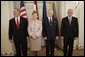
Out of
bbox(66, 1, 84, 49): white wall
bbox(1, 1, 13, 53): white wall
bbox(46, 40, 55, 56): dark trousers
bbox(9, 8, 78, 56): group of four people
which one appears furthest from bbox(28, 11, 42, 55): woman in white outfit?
bbox(66, 1, 84, 49): white wall

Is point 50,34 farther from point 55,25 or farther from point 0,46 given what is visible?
point 0,46

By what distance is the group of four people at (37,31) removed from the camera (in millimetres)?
4723

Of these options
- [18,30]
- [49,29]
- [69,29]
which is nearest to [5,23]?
Answer: [18,30]

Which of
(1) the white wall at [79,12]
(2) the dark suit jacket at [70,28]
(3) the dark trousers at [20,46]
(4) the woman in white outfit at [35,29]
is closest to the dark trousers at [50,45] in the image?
(4) the woman in white outfit at [35,29]

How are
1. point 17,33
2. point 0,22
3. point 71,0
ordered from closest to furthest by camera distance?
point 17,33 < point 0,22 < point 71,0

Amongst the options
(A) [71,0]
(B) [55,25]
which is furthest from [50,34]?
(A) [71,0]

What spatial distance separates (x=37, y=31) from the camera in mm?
4789

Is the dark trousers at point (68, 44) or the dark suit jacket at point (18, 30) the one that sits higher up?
the dark suit jacket at point (18, 30)

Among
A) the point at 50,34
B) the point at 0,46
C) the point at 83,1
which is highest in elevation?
the point at 83,1

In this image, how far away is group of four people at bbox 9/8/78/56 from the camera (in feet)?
15.5

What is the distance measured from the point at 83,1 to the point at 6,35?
268 cm

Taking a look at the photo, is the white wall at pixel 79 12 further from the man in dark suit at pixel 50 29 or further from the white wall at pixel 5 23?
the white wall at pixel 5 23

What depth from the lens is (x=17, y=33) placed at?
15.4 feet

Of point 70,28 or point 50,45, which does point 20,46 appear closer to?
point 50,45
